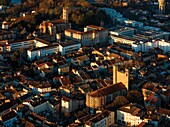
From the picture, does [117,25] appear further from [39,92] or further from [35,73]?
[39,92]

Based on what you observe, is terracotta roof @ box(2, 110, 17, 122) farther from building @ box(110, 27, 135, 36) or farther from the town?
building @ box(110, 27, 135, 36)

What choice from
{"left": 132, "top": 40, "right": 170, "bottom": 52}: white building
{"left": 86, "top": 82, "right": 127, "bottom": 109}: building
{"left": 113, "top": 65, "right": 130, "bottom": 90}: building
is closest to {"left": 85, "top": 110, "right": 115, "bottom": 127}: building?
{"left": 86, "top": 82, "right": 127, "bottom": 109}: building

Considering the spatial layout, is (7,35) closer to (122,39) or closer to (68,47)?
(68,47)

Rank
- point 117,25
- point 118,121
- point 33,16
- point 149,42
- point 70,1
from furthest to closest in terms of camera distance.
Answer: point 70,1, point 117,25, point 33,16, point 149,42, point 118,121

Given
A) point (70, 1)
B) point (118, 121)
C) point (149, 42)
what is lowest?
point (118, 121)

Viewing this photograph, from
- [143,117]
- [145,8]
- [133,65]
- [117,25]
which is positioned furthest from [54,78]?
[145,8]

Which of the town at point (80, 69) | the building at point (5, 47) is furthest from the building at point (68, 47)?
the building at point (5, 47)
